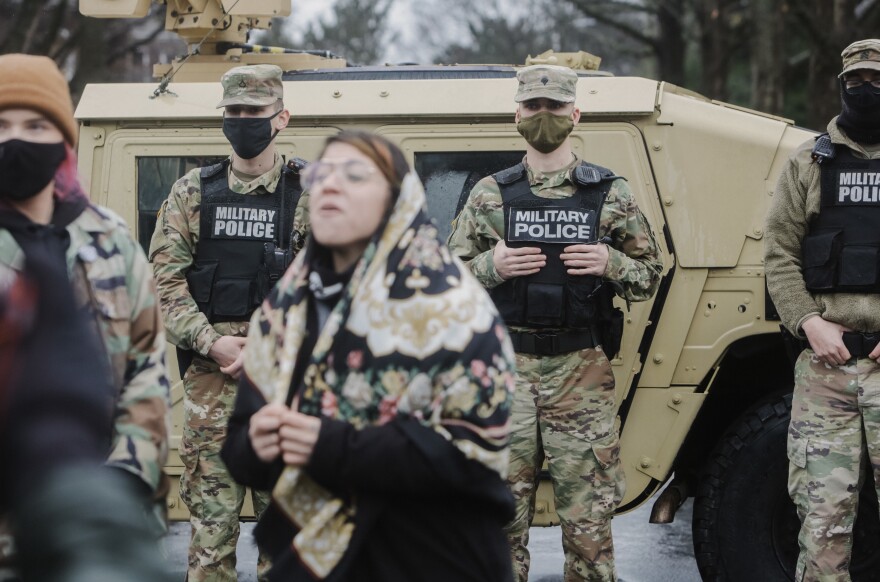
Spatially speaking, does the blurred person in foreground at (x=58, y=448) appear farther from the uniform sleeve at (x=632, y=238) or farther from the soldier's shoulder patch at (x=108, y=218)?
the uniform sleeve at (x=632, y=238)

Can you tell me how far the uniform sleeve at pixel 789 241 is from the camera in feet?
15.5

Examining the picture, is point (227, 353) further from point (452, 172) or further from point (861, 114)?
point (861, 114)

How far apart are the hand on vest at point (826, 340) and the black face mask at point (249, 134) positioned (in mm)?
2073

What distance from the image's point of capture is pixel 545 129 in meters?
4.83

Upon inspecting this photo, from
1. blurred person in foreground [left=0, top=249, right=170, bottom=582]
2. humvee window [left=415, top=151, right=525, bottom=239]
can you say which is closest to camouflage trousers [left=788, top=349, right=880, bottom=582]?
humvee window [left=415, top=151, right=525, bottom=239]

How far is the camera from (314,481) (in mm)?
2895

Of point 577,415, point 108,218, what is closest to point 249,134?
point 577,415

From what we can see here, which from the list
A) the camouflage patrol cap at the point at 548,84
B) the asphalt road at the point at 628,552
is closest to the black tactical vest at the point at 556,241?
the camouflage patrol cap at the point at 548,84

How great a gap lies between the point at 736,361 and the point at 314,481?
2.92m

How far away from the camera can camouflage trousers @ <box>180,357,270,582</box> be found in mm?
4984

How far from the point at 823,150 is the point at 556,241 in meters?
0.98

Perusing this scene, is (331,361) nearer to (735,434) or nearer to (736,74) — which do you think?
(735,434)

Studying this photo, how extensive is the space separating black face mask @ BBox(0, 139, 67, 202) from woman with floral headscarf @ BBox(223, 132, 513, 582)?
574 mm

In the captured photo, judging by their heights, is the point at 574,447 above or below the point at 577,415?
below
